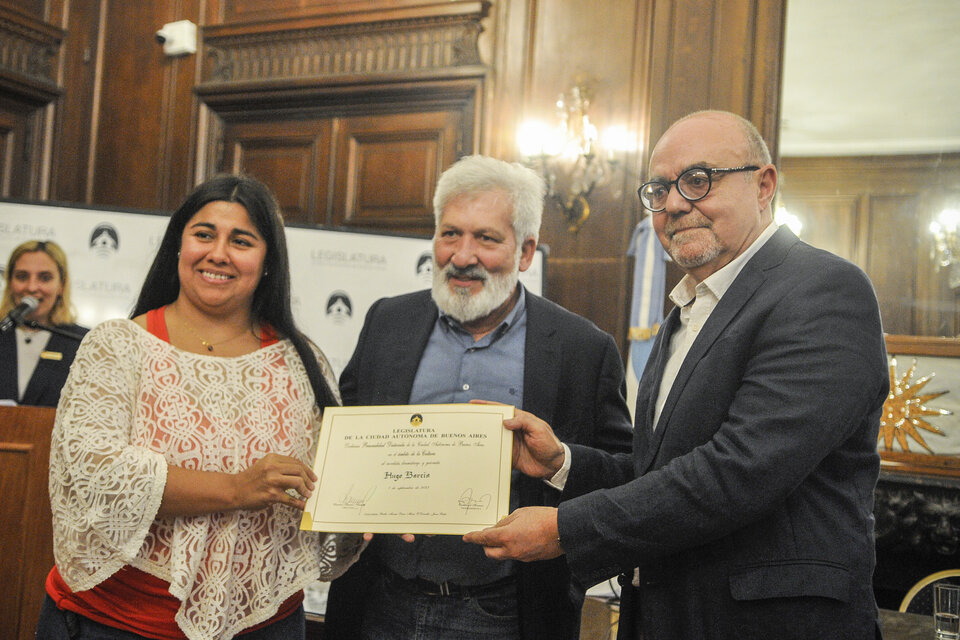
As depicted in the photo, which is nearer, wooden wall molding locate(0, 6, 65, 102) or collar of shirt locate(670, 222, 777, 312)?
collar of shirt locate(670, 222, 777, 312)

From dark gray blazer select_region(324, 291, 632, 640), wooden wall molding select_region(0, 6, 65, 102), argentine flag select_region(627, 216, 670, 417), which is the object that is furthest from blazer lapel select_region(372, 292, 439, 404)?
wooden wall molding select_region(0, 6, 65, 102)

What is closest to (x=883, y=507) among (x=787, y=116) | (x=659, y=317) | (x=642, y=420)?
(x=659, y=317)

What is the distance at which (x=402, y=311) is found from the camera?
2.41 meters

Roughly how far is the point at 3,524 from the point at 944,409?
444 cm

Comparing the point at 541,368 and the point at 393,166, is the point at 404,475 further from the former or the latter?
the point at 393,166

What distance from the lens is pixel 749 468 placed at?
1.49 m

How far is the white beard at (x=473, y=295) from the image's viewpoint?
2.24 metres

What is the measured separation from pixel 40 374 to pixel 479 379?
309cm

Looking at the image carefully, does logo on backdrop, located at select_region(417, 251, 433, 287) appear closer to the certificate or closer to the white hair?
the white hair

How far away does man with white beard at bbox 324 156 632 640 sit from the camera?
2.00 m

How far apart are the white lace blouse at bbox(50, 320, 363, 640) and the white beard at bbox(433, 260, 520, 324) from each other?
0.49 m

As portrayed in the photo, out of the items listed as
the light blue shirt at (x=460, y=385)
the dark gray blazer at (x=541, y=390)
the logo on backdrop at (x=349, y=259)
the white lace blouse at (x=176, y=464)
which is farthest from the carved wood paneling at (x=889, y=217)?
the white lace blouse at (x=176, y=464)

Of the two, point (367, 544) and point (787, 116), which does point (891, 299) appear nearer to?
point (787, 116)
